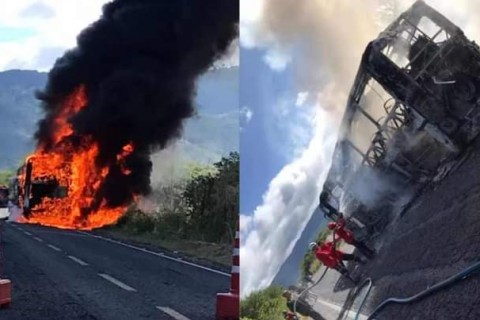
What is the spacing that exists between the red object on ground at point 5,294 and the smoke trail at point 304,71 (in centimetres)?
245

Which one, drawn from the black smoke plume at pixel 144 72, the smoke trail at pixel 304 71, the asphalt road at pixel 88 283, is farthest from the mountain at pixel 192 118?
the smoke trail at pixel 304 71

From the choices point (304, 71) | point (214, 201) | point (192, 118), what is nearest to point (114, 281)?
point (214, 201)

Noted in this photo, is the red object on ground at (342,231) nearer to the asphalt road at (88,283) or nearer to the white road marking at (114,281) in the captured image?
the asphalt road at (88,283)

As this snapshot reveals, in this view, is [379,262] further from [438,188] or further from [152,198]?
[152,198]

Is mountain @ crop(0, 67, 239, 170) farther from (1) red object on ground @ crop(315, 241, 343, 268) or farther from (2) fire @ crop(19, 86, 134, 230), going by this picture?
(1) red object on ground @ crop(315, 241, 343, 268)

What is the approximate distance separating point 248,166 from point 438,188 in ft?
1.58

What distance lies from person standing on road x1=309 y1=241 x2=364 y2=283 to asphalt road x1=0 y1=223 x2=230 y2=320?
2408 mm

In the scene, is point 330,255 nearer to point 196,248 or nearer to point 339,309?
point 339,309

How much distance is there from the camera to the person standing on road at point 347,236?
1852 millimetres

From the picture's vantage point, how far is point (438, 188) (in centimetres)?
173

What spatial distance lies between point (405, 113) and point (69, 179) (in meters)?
3.88

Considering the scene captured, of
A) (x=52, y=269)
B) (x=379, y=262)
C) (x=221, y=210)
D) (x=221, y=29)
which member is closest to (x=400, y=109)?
(x=379, y=262)

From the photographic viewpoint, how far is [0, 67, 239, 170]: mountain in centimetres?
387

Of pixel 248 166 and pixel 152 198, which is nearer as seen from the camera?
pixel 248 166
